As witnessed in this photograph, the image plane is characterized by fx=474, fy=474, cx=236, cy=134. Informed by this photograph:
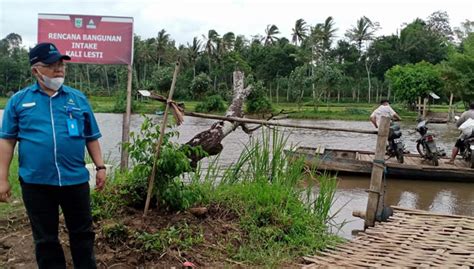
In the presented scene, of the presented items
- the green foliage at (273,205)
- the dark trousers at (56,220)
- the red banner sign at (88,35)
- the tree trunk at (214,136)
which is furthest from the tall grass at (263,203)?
the red banner sign at (88,35)

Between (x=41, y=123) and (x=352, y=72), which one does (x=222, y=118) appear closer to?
(x=41, y=123)

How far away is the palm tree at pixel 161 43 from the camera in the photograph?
46.5 meters

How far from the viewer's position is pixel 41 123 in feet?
8.89

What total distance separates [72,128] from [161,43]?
150 ft

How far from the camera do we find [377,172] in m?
4.93

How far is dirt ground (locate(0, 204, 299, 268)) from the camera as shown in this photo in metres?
3.48

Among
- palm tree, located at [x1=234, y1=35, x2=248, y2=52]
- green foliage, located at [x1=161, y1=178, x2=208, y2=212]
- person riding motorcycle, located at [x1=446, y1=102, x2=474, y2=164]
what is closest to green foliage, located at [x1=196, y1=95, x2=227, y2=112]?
palm tree, located at [x1=234, y1=35, x2=248, y2=52]

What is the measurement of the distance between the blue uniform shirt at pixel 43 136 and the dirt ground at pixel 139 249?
959 millimetres

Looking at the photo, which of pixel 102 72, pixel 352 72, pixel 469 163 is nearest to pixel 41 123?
pixel 469 163

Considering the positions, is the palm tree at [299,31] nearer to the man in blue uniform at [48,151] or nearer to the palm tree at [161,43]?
the palm tree at [161,43]

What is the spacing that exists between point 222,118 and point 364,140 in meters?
15.2

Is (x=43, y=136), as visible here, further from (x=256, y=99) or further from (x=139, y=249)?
(x=256, y=99)

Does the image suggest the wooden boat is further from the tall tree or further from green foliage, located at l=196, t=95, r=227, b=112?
the tall tree

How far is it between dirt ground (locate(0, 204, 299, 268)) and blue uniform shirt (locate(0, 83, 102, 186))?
959 mm
